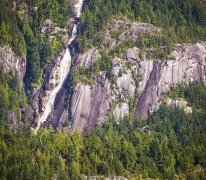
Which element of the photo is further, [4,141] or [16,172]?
[4,141]

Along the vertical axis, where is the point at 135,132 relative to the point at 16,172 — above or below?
above

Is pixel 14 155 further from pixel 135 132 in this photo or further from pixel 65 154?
pixel 135 132

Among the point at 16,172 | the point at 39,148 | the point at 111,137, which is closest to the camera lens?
the point at 16,172

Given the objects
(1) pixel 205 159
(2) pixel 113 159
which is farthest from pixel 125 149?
(1) pixel 205 159

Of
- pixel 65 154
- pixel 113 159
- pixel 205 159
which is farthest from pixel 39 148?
pixel 205 159

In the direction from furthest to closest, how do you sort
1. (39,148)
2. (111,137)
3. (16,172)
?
1. (111,137)
2. (39,148)
3. (16,172)

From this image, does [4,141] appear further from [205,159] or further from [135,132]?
[205,159]
